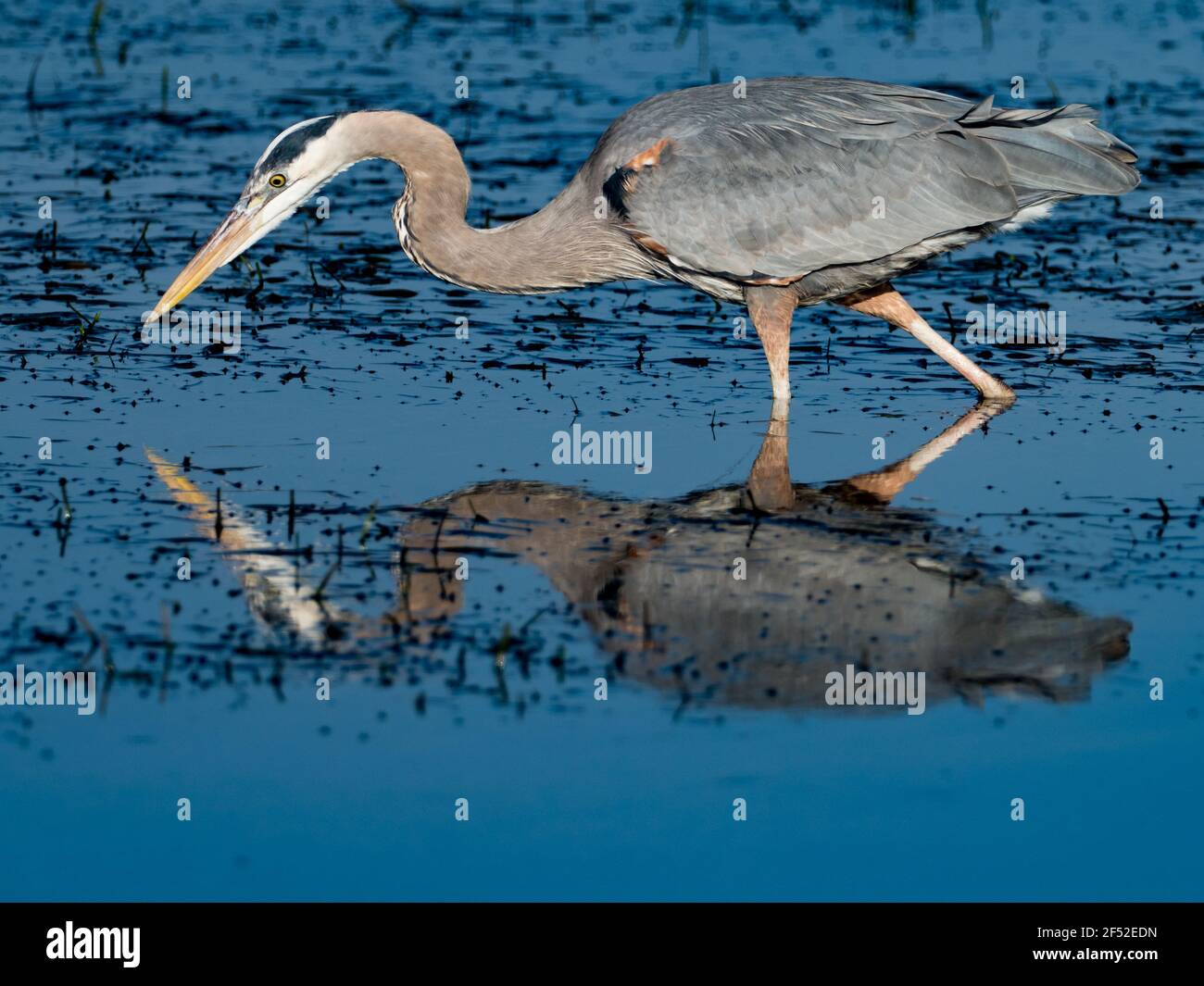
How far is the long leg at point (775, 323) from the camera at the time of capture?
376 inches

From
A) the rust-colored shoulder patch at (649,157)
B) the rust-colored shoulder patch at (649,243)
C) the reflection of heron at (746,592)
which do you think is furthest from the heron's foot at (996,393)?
the rust-colored shoulder patch at (649,157)

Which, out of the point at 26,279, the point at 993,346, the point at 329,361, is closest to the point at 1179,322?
the point at 993,346

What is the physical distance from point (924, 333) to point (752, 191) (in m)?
1.28

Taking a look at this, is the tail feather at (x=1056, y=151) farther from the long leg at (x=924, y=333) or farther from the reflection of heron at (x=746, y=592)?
the reflection of heron at (x=746, y=592)

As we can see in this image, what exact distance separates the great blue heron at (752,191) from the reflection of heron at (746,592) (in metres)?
1.43

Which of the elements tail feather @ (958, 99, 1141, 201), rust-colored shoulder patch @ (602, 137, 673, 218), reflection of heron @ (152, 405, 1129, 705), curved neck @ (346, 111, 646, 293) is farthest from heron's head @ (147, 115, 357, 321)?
tail feather @ (958, 99, 1141, 201)

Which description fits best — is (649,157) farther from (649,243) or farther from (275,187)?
(275,187)

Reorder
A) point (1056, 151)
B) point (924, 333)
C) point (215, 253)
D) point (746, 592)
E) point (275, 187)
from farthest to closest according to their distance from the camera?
point (924, 333)
point (215, 253)
point (275, 187)
point (1056, 151)
point (746, 592)

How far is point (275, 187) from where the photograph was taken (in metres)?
9.61

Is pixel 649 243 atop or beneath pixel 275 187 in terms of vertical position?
beneath

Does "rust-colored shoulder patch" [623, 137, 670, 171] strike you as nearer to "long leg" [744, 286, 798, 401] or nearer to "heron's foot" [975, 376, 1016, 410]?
"long leg" [744, 286, 798, 401]

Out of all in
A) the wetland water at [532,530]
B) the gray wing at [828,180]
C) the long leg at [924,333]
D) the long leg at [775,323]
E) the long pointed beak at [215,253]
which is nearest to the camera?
the wetland water at [532,530]

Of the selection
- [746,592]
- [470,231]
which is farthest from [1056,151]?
[746,592]

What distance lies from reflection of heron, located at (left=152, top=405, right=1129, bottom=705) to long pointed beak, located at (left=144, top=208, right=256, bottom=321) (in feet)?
4.86
